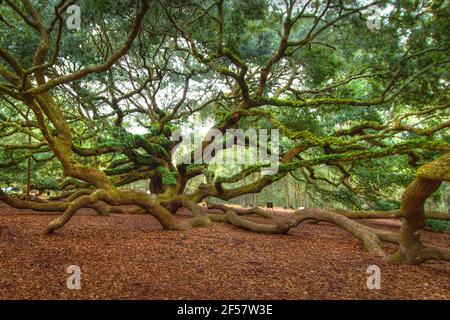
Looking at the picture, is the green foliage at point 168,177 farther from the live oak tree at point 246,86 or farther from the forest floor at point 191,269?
the forest floor at point 191,269

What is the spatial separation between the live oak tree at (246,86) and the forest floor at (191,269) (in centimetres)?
76

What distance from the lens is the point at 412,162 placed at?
1039 centimetres

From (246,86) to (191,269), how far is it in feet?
22.0

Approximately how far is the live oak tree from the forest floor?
761mm

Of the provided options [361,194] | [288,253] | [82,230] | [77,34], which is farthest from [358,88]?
[82,230]

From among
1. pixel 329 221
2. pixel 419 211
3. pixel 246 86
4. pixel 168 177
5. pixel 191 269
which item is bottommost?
pixel 191 269

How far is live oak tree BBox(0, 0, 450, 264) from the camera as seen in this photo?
633cm

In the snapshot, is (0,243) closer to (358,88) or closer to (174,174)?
(174,174)

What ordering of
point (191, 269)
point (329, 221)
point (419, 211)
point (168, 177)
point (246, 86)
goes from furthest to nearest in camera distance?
point (168, 177), point (246, 86), point (329, 221), point (419, 211), point (191, 269)

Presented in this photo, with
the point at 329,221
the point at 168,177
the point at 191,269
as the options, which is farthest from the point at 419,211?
the point at 168,177

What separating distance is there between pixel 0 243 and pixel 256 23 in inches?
388

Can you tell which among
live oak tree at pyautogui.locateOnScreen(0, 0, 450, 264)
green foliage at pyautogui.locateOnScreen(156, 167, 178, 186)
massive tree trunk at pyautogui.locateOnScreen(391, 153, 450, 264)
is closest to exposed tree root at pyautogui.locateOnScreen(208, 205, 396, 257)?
live oak tree at pyautogui.locateOnScreen(0, 0, 450, 264)

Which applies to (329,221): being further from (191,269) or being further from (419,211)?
(191,269)

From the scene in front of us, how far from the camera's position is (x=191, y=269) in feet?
14.6
